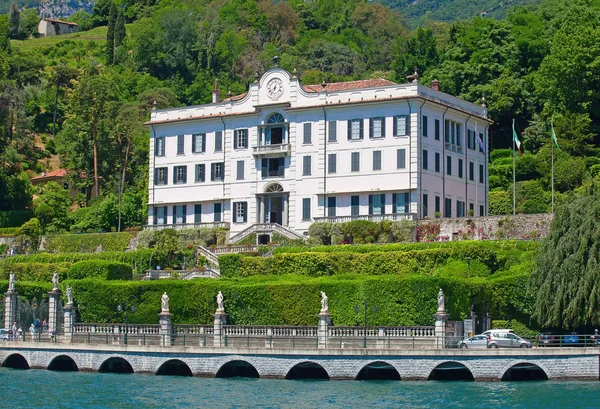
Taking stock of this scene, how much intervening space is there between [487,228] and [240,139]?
20479 millimetres

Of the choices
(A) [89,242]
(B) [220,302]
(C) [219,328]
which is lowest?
(C) [219,328]

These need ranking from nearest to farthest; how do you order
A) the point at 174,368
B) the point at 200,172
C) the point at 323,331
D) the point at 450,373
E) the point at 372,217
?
the point at 450,373, the point at 323,331, the point at 174,368, the point at 372,217, the point at 200,172

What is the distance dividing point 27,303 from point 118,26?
100 m

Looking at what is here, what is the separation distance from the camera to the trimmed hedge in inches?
3100

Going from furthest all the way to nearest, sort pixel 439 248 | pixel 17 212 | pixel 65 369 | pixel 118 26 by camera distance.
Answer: pixel 118 26
pixel 17 212
pixel 439 248
pixel 65 369

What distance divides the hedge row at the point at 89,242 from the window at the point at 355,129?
17.5m

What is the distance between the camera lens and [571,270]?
2542 inches

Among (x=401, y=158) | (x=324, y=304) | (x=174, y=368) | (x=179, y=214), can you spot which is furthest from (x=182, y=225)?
(x=324, y=304)

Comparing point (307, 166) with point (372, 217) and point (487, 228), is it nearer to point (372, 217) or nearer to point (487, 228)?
point (372, 217)

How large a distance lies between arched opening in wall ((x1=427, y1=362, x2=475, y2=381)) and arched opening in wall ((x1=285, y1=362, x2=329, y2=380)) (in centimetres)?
525

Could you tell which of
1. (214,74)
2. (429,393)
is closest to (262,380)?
(429,393)

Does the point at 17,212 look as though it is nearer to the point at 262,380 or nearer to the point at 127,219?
the point at 127,219

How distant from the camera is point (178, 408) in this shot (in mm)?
53219

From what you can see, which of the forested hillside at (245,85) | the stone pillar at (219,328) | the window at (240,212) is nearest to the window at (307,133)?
the window at (240,212)
